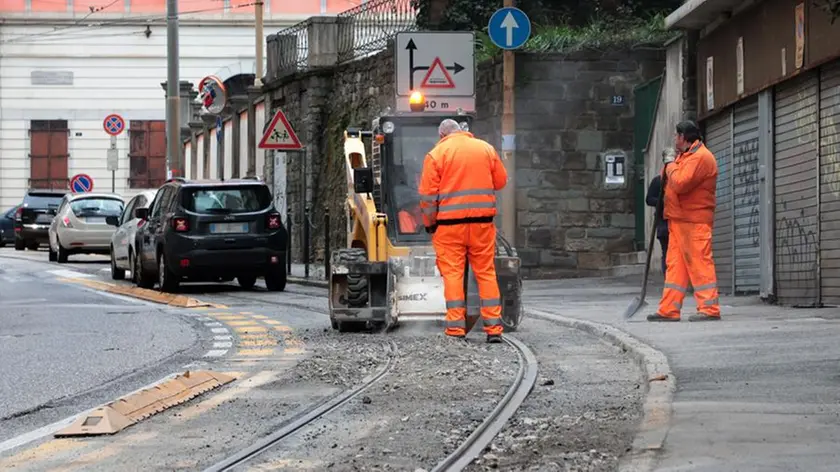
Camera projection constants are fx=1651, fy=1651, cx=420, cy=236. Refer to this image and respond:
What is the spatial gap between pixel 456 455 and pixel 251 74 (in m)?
53.9

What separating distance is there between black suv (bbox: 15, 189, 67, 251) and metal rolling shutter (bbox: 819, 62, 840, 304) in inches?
1194

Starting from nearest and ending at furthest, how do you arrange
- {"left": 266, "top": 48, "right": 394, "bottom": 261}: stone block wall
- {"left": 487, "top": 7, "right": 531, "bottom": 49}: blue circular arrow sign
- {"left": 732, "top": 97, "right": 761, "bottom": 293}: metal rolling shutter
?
{"left": 732, "top": 97, "right": 761, "bottom": 293}: metal rolling shutter < {"left": 487, "top": 7, "right": 531, "bottom": 49}: blue circular arrow sign < {"left": 266, "top": 48, "right": 394, "bottom": 261}: stone block wall

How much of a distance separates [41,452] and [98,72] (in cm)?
5542

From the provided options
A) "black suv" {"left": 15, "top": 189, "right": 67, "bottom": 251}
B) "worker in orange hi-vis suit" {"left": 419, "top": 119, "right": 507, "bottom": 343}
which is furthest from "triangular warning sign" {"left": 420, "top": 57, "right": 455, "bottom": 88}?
"black suv" {"left": 15, "top": 189, "right": 67, "bottom": 251}

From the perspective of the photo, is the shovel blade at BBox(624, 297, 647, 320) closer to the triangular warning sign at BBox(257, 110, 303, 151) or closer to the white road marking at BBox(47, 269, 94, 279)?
the triangular warning sign at BBox(257, 110, 303, 151)

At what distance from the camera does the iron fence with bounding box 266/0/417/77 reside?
30.1 meters

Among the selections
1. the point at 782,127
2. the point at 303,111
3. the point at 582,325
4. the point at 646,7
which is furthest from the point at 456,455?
the point at 303,111

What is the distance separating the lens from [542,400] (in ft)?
32.2

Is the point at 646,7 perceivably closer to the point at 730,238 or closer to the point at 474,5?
the point at 474,5

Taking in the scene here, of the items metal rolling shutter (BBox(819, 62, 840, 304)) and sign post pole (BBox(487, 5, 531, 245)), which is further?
sign post pole (BBox(487, 5, 531, 245))

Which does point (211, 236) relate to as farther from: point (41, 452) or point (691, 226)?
point (41, 452)

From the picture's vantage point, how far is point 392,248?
48.9ft

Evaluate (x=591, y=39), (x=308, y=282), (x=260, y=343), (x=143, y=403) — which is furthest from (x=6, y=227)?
(x=143, y=403)

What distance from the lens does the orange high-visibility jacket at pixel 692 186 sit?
578 inches
